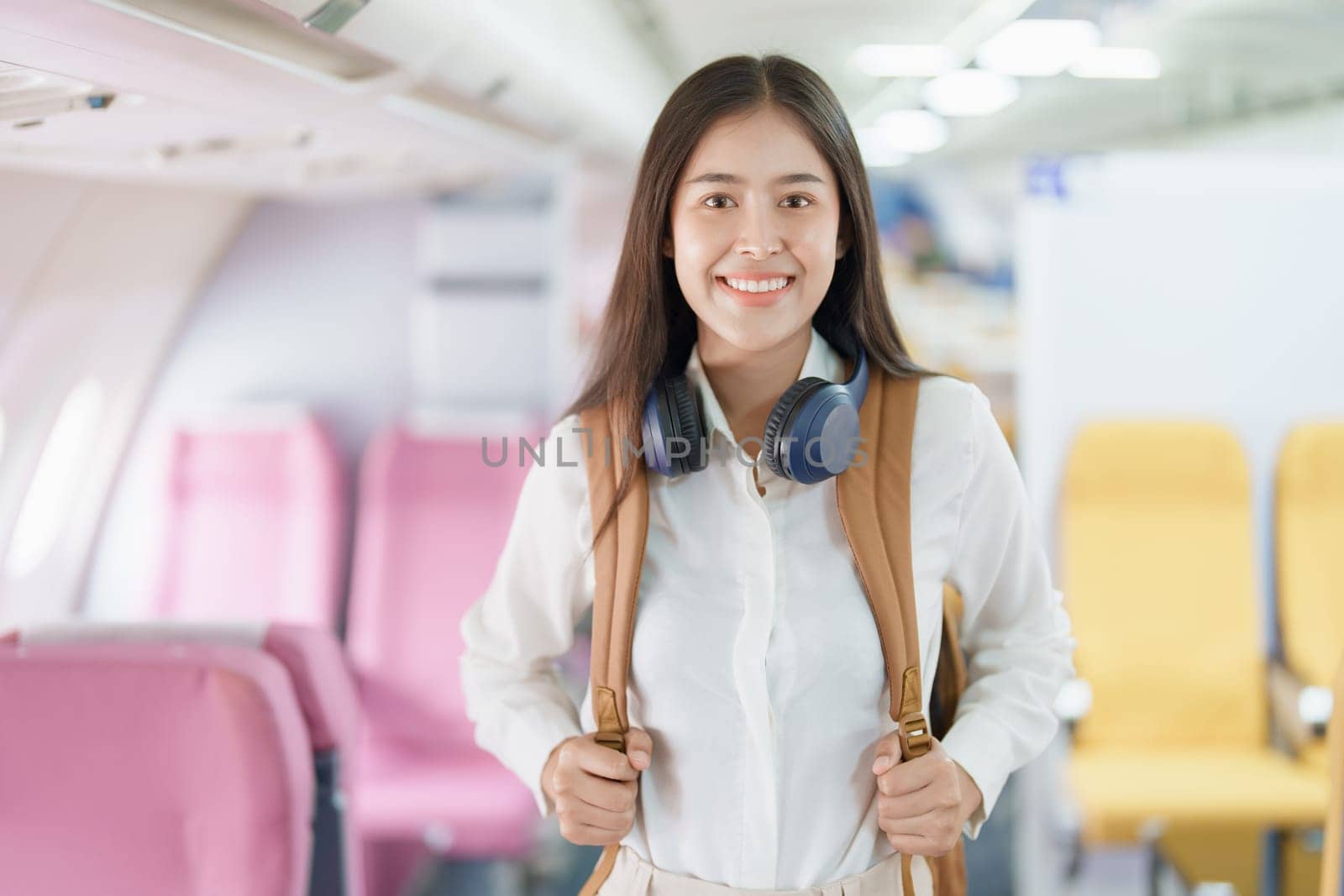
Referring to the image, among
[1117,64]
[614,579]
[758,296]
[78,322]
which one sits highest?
[1117,64]

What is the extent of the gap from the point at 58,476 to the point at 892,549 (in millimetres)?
3080

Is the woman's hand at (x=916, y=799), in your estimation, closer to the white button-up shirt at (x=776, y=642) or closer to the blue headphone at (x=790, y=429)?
the white button-up shirt at (x=776, y=642)

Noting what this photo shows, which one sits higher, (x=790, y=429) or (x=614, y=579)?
(x=790, y=429)

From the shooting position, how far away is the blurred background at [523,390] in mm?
2852

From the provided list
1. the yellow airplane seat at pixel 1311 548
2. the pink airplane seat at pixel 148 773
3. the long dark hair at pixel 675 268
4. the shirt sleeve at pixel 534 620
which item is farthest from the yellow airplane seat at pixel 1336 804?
the yellow airplane seat at pixel 1311 548

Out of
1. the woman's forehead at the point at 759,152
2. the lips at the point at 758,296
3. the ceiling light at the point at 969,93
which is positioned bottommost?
the lips at the point at 758,296

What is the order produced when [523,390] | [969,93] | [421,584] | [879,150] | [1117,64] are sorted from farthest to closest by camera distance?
[879,150] → [969,93] → [1117,64] → [523,390] → [421,584]

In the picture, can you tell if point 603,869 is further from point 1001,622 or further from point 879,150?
point 879,150

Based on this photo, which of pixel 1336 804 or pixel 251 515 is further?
pixel 251 515

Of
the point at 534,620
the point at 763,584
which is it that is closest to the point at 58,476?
the point at 534,620

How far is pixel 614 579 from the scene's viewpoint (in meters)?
1.36

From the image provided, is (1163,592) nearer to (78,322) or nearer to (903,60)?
(903,60)

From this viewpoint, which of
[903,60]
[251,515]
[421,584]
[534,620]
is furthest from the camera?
[903,60]

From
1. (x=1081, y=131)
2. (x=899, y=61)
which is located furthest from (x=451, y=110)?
(x=1081, y=131)
